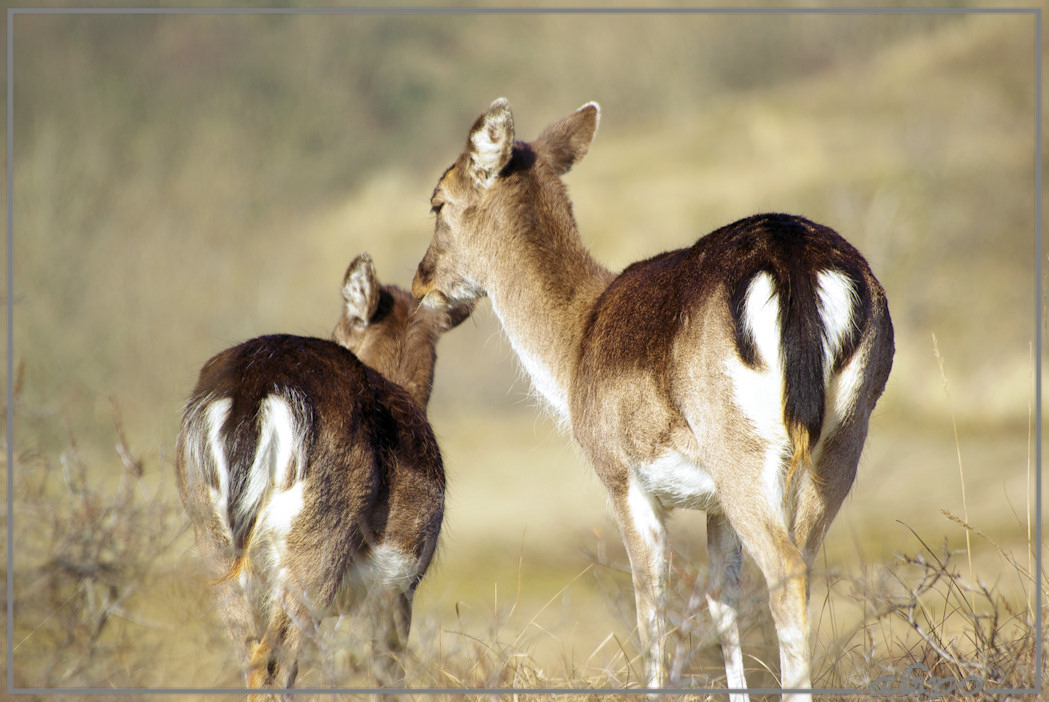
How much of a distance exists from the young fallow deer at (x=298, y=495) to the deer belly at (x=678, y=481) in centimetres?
87

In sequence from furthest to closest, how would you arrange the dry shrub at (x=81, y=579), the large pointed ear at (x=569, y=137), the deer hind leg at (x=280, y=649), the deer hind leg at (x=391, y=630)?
the large pointed ear at (x=569, y=137)
the deer hind leg at (x=391, y=630)
the dry shrub at (x=81, y=579)
the deer hind leg at (x=280, y=649)

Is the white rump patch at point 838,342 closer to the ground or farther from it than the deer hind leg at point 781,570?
farther from it

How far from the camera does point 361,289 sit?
4.32 metres

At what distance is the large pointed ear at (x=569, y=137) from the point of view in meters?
4.22

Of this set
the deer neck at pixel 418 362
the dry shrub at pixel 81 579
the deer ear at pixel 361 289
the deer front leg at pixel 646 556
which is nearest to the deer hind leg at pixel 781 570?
the deer front leg at pixel 646 556

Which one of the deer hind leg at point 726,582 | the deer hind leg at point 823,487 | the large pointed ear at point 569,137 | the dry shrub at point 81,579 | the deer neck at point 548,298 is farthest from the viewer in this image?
the large pointed ear at point 569,137

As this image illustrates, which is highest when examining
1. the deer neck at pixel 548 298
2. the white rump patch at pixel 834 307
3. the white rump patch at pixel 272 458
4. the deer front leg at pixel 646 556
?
the deer neck at pixel 548 298

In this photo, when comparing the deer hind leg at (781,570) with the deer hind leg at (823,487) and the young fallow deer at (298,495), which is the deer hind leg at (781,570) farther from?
the young fallow deer at (298,495)

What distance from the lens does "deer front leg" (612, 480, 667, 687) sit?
10.0 ft

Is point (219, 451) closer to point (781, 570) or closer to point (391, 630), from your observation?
point (391, 630)

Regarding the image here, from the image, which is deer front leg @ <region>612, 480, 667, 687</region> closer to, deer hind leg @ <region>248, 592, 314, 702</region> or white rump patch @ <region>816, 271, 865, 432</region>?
white rump patch @ <region>816, 271, 865, 432</region>

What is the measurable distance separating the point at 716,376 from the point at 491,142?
1.71 meters

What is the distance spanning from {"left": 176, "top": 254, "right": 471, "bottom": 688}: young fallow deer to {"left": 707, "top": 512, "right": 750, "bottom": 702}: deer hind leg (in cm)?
100

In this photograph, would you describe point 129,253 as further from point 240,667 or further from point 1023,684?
point 1023,684
